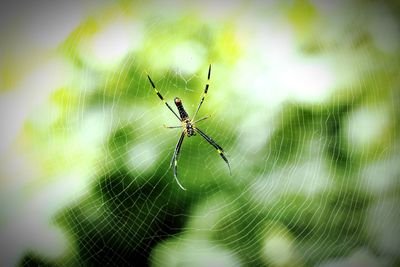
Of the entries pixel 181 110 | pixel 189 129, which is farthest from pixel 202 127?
pixel 181 110

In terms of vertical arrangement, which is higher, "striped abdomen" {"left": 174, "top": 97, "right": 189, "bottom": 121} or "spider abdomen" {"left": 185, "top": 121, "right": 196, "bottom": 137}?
"striped abdomen" {"left": 174, "top": 97, "right": 189, "bottom": 121}

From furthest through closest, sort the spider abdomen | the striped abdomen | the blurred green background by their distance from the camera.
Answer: the blurred green background
the spider abdomen
the striped abdomen

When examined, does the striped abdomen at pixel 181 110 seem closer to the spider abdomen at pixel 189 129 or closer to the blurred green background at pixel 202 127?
the spider abdomen at pixel 189 129

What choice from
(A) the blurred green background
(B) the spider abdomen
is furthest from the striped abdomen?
(A) the blurred green background

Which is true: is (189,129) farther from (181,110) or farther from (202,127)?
(202,127)

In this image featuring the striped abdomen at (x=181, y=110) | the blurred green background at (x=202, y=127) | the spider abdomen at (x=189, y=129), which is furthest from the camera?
the blurred green background at (x=202, y=127)

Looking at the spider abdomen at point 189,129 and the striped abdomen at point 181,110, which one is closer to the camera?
the striped abdomen at point 181,110

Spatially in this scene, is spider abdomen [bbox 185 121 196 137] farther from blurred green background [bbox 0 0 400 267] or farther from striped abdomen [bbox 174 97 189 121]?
blurred green background [bbox 0 0 400 267]

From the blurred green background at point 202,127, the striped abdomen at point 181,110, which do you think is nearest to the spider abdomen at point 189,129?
the striped abdomen at point 181,110

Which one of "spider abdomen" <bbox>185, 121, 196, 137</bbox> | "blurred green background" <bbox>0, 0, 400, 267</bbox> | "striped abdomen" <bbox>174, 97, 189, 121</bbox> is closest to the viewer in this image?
"striped abdomen" <bbox>174, 97, 189, 121</bbox>
